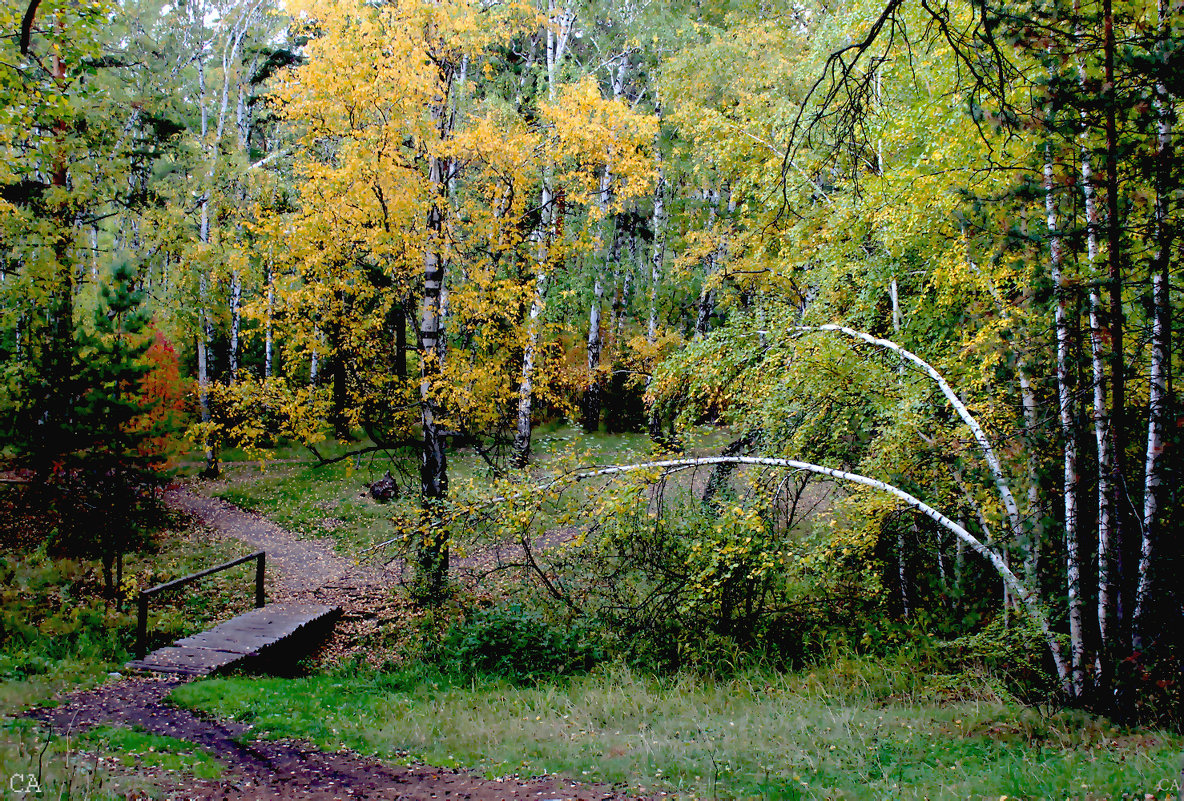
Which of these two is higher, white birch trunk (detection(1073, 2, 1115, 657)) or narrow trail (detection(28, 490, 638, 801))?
white birch trunk (detection(1073, 2, 1115, 657))

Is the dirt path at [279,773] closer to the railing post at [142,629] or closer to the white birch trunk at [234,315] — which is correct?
the railing post at [142,629]

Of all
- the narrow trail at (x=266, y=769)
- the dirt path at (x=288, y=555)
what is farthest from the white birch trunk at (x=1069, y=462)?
the dirt path at (x=288, y=555)

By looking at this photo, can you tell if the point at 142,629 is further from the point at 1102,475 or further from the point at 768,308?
the point at 1102,475

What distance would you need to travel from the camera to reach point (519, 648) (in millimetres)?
9094

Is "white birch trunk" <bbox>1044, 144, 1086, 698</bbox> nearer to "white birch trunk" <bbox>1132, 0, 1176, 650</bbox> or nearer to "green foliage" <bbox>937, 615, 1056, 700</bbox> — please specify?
"green foliage" <bbox>937, 615, 1056, 700</bbox>

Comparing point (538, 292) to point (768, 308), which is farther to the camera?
point (538, 292)

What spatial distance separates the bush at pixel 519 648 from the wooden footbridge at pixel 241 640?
215cm

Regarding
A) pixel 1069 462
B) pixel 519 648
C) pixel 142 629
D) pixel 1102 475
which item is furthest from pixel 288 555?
pixel 1102 475

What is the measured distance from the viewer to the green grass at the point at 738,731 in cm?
444

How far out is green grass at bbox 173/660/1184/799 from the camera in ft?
14.6

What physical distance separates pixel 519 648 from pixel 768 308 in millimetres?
5772

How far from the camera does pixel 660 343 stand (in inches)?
768

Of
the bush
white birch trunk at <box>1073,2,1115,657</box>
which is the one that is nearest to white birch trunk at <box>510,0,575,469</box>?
the bush

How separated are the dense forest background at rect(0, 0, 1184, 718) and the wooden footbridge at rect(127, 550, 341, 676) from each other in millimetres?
1860
